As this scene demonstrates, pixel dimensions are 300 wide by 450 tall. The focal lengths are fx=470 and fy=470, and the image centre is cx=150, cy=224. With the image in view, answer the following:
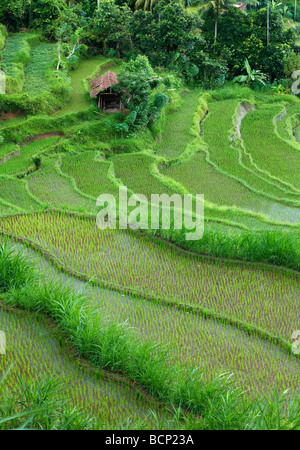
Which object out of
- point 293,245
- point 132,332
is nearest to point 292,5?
point 293,245

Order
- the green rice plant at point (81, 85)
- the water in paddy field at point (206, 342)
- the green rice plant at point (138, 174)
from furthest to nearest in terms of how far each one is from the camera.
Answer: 1. the green rice plant at point (81, 85)
2. the green rice plant at point (138, 174)
3. the water in paddy field at point (206, 342)

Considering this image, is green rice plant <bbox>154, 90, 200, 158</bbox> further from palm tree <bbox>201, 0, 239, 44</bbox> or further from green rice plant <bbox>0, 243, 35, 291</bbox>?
green rice plant <bbox>0, 243, 35, 291</bbox>

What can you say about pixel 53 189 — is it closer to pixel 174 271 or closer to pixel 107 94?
pixel 174 271

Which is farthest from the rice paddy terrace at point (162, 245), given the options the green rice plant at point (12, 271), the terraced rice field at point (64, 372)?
the green rice plant at point (12, 271)

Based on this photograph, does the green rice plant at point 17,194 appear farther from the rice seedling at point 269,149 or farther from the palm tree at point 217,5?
the palm tree at point 217,5

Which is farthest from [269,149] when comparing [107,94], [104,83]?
[104,83]

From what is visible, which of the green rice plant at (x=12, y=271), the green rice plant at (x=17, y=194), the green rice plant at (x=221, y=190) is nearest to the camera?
the green rice plant at (x=12, y=271)
